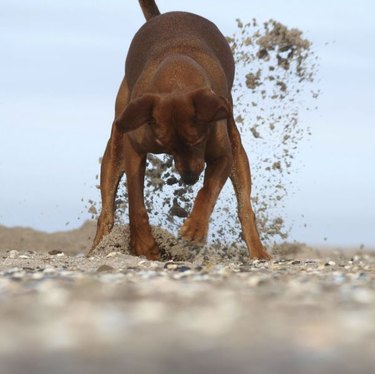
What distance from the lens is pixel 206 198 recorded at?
8.29 metres

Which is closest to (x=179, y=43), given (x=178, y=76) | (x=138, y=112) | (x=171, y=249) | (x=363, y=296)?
(x=178, y=76)

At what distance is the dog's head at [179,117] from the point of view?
750 cm

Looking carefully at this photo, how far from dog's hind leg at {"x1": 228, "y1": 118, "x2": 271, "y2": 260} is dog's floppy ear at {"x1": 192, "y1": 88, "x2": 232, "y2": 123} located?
4.02ft

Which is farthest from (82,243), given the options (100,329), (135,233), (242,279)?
(100,329)

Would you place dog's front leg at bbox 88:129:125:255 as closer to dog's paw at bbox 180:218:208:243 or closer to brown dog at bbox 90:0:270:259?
brown dog at bbox 90:0:270:259

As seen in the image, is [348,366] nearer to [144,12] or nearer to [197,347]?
[197,347]

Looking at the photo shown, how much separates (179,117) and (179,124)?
7cm

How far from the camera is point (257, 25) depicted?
11273 mm

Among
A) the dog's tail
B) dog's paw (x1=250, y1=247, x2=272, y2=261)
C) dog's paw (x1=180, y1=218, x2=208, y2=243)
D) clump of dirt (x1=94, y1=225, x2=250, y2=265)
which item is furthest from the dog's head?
the dog's tail

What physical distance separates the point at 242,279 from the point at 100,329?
245 centimetres

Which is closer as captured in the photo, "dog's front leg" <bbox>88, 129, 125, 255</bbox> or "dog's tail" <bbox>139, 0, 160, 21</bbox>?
"dog's front leg" <bbox>88, 129, 125, 255</bbox>

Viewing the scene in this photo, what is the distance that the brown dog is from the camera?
7598 millimetres

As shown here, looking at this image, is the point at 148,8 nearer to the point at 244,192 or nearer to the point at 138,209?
the point at 244,192

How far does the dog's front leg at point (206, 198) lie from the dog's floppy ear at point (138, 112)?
0.99 meters
